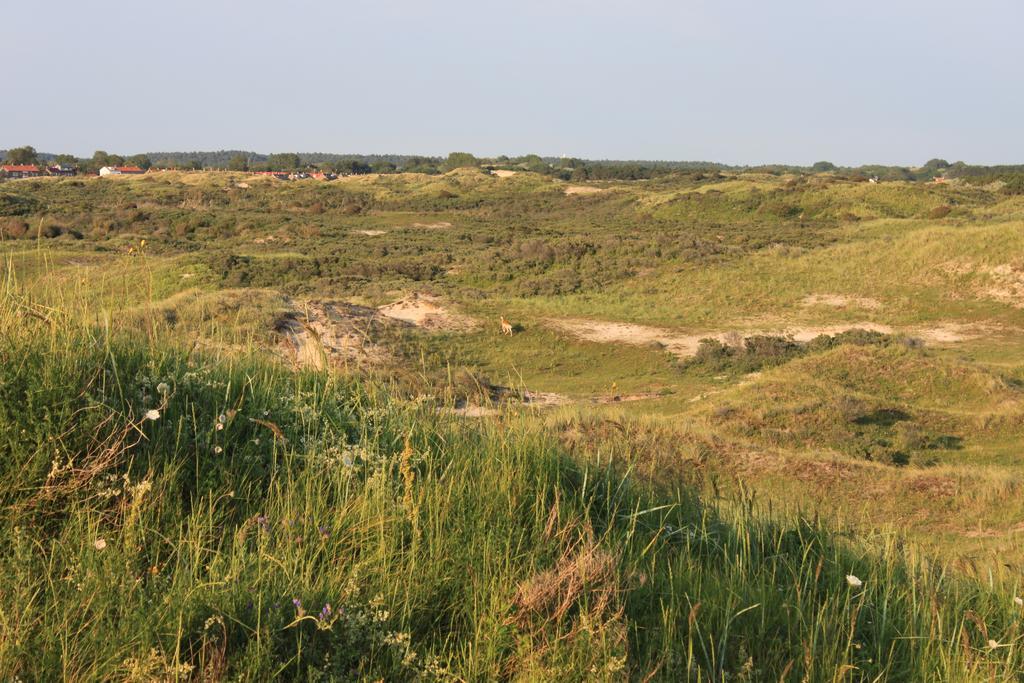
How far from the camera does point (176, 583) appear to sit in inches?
94.9

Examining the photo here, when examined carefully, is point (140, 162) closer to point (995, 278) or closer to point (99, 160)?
point (99, 160)

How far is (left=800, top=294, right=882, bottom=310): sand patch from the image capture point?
3016cm

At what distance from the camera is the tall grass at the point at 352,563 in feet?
7.66

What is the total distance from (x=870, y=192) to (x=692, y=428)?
55851mm

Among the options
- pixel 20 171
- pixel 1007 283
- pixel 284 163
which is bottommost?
pixel 1007 283

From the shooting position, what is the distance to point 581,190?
289ft

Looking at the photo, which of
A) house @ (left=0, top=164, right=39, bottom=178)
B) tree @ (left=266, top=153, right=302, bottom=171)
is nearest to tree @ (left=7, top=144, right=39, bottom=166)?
house @ (left=0, top=164, right=39, bottom=178)

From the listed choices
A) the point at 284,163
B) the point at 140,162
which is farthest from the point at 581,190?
the point at 140,162

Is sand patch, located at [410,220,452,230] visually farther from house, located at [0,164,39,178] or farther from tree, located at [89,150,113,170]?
tree, located at [89,150,113,170]

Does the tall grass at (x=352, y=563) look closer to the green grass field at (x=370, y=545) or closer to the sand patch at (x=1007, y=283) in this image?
the green grass field at (x=370, y=545)

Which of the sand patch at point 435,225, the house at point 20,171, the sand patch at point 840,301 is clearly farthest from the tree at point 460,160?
the sand patch at point 840,301

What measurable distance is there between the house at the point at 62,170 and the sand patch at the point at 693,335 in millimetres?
94473

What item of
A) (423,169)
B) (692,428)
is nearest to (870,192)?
(692,428)

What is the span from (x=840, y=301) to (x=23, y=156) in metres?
108
